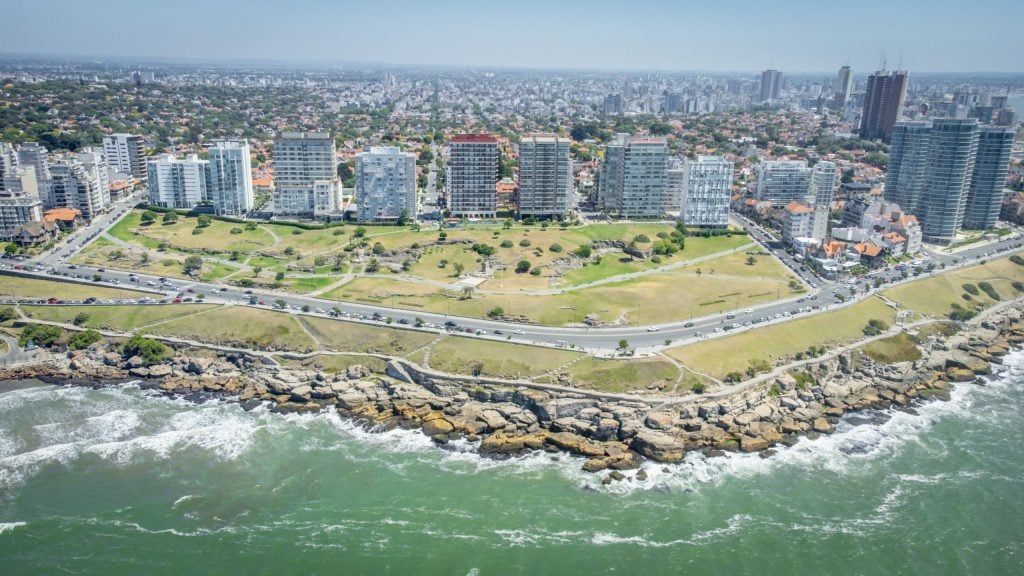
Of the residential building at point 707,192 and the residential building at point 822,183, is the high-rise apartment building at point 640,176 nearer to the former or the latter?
the residential building at point 707,192

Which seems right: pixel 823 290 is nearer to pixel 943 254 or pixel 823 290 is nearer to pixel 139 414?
pixel 943 254

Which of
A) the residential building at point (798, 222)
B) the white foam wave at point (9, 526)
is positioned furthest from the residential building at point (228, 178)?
the residential building at point (798, 222)

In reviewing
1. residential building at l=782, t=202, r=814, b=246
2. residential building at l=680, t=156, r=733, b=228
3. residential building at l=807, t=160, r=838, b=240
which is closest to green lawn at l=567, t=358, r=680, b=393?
residential building at l=782, t=202, r=814, b=246

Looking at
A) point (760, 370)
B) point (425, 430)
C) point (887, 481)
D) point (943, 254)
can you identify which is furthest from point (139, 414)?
point (943, 254)

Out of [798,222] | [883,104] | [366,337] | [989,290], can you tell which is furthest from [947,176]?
[883,104]

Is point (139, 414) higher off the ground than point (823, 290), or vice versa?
point (823, 290)

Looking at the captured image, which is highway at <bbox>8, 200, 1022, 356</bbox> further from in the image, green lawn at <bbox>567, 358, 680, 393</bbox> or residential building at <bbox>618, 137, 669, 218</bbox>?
residential building at <bbox>618, 137, 669, 218</bbox>
